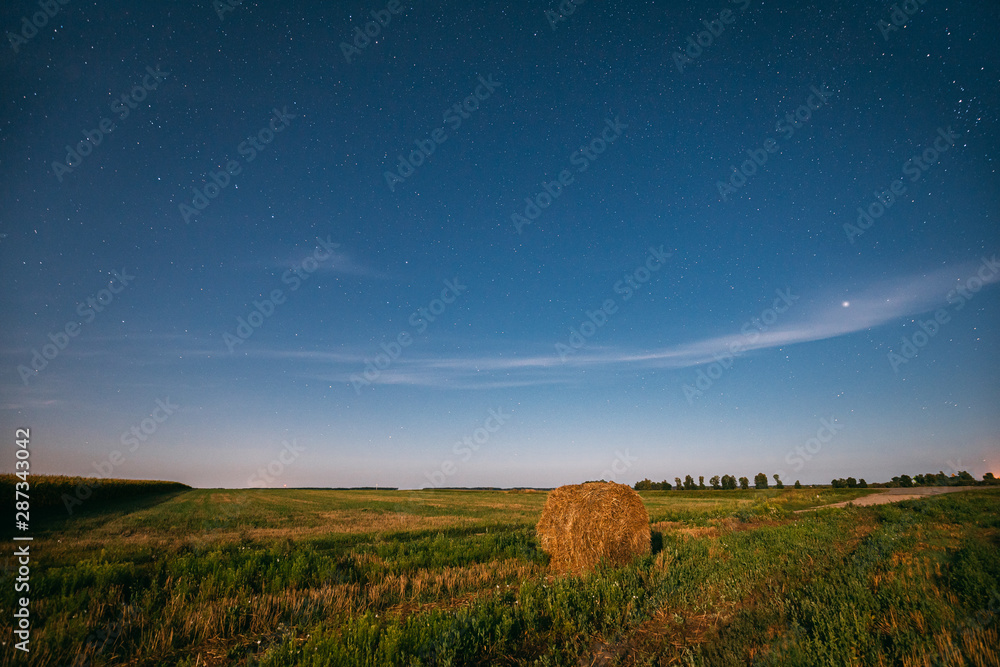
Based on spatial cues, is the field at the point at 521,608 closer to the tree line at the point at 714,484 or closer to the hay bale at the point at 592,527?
the hay bale at the point at 592,527

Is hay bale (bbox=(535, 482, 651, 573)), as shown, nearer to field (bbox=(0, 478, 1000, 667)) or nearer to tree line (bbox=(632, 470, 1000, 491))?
→ field (bbox=(0, 478, 1000, 667))

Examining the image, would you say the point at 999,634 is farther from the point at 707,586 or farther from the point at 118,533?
the point at 118,533

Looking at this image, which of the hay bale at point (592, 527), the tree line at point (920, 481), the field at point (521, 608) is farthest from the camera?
the tree line at point (920, 481)

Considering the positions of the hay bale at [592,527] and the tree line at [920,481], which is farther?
the tree line at [920,481]

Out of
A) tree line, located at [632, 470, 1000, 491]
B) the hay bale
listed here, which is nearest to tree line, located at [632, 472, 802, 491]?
tree line, located at [632, 470, 1000, 491]

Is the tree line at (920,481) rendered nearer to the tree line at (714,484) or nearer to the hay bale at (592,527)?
the tree line at (714,484)

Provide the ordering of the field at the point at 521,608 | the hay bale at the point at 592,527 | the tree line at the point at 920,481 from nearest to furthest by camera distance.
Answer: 1. the field at the point at 521,608
2. the hay bale at the point at 592,527
3. the tree line at the point at 920,481

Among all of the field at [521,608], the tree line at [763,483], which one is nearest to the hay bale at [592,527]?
the field at [521,608]

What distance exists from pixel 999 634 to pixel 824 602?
1829 millimetres

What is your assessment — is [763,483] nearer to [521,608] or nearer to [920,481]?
[920,481]

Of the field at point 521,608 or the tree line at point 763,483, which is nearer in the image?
the field at point 521,608

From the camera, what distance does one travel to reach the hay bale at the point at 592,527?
35.4 feet

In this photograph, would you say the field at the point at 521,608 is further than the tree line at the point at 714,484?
No

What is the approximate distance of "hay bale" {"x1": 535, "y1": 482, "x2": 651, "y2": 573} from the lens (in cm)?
1080
